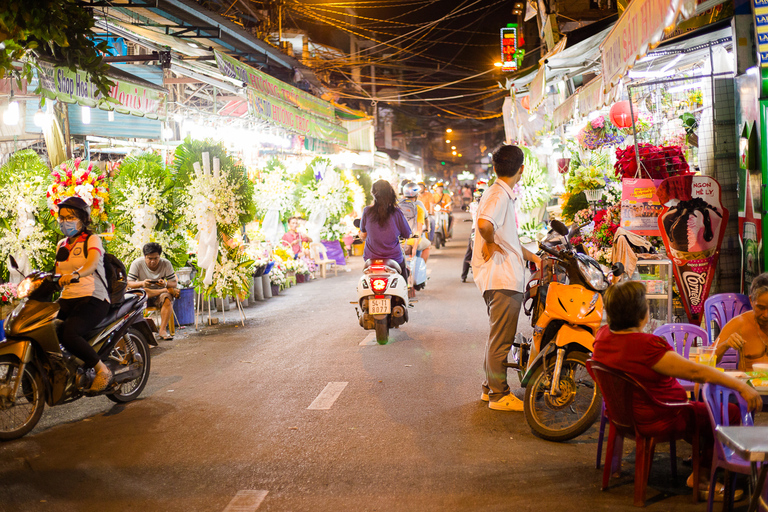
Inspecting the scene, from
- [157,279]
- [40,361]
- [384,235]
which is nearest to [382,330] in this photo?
[384,235]

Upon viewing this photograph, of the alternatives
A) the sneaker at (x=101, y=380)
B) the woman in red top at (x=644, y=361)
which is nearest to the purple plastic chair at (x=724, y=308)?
the woman in red top at (x=644, y=361)

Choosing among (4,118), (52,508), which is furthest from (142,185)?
(52,508)

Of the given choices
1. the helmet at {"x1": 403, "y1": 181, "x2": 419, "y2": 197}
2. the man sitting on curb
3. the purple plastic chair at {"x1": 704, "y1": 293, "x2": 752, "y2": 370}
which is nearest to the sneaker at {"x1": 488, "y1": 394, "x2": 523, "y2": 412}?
the purple plastic chair at {"x1": 704, "y1": 293, "x2": 752, "y2": 370}

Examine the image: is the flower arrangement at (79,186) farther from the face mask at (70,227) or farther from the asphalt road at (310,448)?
the face mask at (70,227)

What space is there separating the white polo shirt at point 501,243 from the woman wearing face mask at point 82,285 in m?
3.51

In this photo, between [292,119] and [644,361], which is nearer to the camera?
[644,361]

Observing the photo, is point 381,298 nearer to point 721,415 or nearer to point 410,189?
point 721,415

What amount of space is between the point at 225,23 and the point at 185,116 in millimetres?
2466

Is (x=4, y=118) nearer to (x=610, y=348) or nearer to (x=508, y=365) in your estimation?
(x=508, y=365)

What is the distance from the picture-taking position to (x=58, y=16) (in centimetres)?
511

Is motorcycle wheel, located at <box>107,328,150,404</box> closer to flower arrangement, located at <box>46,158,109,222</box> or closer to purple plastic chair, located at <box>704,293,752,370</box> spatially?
flower arrangement, located at <box>46,158,109,222</box>

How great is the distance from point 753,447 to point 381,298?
5906 mm

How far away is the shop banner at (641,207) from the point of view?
265 inches

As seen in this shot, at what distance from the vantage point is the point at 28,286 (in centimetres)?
559
